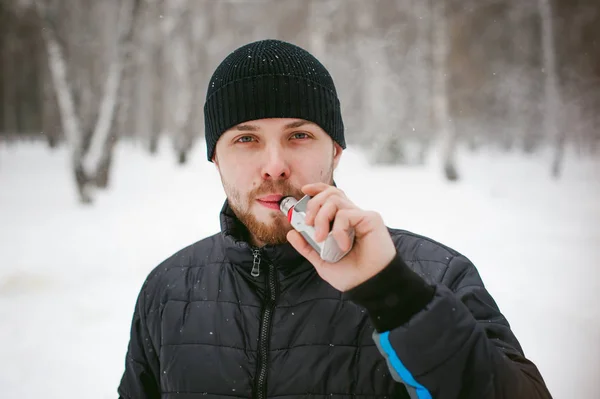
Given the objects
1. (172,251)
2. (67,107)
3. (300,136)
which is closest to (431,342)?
(300,136)

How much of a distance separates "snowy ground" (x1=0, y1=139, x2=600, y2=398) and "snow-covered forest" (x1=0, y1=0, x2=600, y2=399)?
0.02 metres

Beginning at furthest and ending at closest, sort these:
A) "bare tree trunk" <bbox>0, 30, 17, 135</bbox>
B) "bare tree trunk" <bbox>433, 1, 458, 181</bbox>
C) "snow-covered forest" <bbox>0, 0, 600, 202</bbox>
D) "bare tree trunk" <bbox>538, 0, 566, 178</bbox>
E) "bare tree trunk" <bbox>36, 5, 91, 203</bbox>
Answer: "bare tree trunk" <bbox>0, 30, 17, 135</bbox> → "bare tree trunk" <bbox>538, 0, 566, 178</bbox> → "bare tree trunk" <bbox>433, 1, 458, 181</bbox> → "snow-covered forest" <bbox>0, 0, 600, 202</bbox> → "bare tree trunk" <bbox>36, 5, 91, 203</bbox>

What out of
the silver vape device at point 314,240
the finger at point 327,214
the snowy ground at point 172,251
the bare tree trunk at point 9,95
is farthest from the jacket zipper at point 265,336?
the bare tree trunk at point 9,95

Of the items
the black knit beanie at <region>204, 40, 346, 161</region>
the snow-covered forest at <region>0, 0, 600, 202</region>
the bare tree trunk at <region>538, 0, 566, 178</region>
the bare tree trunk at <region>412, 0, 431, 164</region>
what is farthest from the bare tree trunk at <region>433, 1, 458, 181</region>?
the black knit beanie at <region>204, 40, 346, 161</region>

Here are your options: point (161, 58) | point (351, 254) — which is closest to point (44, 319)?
point (351, 254)

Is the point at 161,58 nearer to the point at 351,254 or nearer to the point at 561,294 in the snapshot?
the point at 561,294

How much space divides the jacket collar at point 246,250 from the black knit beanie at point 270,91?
378mm

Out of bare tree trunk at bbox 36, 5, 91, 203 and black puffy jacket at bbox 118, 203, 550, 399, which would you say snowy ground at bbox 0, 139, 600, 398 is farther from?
black puffy jacket at bbox 118, 203, 550, 399

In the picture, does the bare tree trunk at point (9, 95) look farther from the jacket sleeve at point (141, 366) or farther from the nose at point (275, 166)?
the nose at point (275, 166)

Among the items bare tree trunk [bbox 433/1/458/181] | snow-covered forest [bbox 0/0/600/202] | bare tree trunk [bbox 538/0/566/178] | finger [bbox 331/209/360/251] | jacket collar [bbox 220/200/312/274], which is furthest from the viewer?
bare tree trunk [bbox 538/0/566/178]

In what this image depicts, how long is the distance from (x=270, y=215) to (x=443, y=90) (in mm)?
10033

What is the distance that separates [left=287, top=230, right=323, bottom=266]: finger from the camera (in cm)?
101

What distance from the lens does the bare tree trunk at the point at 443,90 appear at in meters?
10.1

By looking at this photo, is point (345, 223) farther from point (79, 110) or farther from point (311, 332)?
point (79, 110)
